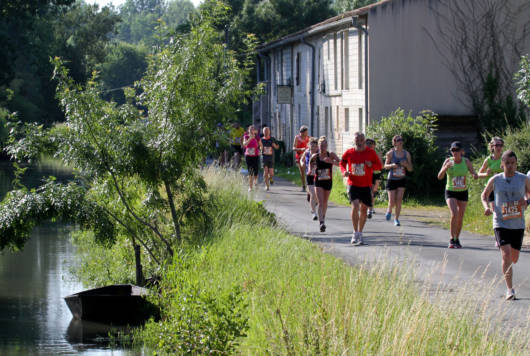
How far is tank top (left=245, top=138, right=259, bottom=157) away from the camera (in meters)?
23.2

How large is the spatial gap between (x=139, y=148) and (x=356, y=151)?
376cm

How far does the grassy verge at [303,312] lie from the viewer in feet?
20.4

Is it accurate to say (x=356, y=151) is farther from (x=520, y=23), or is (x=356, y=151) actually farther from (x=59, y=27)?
(x=59, y=27)

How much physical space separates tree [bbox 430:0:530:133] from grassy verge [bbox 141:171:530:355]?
15.7 metres

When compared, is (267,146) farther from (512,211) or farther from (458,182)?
(512,211)

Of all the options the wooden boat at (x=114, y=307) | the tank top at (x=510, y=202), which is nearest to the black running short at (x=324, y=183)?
the wooden boat at (x=114, y=307)

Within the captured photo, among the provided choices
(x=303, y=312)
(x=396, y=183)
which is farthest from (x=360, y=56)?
(x=303, y=312)

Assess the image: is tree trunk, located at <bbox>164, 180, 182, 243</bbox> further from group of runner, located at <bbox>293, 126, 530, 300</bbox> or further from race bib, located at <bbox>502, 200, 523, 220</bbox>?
race bib, located at <bbox>502, 200, 523, 220</bbox>

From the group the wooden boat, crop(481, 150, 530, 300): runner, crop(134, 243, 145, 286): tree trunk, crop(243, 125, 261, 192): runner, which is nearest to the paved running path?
crop(481, 150, 530, 300): runner

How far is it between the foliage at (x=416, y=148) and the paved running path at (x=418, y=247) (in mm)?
2047

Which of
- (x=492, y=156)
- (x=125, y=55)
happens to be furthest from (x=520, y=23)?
(x=125, y=55)

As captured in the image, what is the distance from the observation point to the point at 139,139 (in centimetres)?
1419

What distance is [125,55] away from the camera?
119 metres

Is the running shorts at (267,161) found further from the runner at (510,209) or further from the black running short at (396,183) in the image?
the runner at (510,209)
